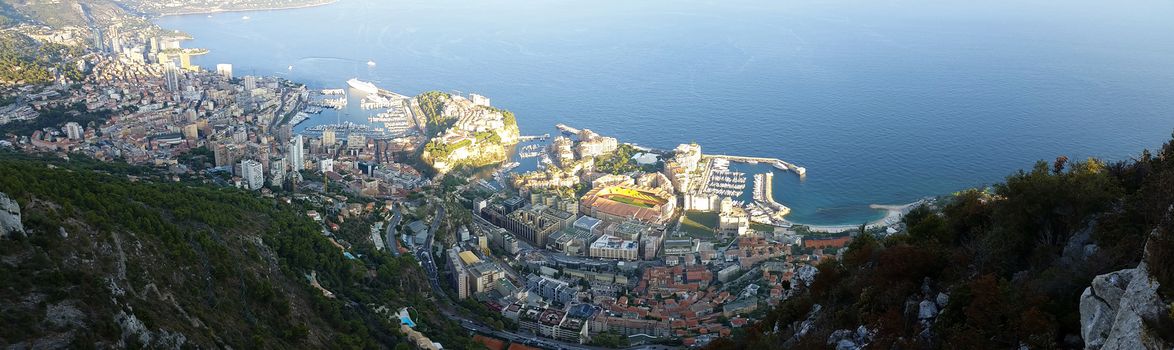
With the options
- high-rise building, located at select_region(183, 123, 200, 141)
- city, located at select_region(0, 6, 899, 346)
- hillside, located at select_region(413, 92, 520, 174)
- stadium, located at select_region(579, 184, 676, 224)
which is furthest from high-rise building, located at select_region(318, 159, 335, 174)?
stadium, located at select_region(579, 184, 676, 224)

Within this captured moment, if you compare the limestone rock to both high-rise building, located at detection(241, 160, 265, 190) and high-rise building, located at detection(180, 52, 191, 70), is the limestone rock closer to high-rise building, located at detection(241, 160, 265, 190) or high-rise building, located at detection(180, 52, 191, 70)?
high-rise building, located at detection(241, 160, 265, 190)

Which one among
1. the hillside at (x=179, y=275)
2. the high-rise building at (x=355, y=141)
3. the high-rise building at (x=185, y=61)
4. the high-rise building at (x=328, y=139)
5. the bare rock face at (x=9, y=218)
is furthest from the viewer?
the high-rise building at (x=185, y=61)

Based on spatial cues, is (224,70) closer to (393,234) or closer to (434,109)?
(434,109)

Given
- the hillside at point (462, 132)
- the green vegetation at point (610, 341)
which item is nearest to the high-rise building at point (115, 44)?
the hillside at point (462, 132)

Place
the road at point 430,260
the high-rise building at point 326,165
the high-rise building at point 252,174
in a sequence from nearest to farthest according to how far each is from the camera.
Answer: the road at point 430,260 → the high-rise building at point 252,174 → the high-rise building at point 326,165

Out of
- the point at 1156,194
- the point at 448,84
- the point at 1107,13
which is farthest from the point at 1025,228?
the point at 1107,13

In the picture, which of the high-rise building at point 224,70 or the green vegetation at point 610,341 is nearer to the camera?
the green vegetation at point 610,341

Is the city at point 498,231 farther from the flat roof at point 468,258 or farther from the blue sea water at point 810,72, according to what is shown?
the blue sea water at point 810,72
